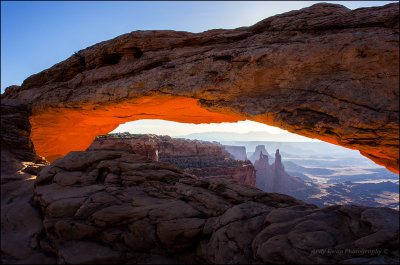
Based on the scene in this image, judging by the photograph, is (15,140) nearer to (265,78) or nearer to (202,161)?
(265,78)

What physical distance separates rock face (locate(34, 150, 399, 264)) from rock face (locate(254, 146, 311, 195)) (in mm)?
85911

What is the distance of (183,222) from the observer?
7133 mm

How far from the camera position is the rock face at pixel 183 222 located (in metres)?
5.28

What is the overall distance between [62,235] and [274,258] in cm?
682

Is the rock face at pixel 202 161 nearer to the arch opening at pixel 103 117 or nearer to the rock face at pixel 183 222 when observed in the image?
the arch opening at pixel 103 117

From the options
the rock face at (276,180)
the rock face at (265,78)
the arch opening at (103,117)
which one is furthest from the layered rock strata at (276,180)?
the rock face at (265,78)

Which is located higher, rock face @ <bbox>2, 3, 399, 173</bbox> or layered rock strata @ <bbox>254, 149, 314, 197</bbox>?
rock face @ <bbox>2, 3, 399, 173</bbox>

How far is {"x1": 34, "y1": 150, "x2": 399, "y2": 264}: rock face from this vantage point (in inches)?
208

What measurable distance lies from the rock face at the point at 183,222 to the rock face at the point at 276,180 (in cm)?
8591

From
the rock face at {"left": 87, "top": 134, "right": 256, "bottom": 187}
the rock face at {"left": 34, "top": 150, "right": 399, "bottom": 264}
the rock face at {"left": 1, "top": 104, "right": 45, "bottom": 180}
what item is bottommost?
the rock face at {"left": 87, "top": 134, "right": 256, "bottom": 187}

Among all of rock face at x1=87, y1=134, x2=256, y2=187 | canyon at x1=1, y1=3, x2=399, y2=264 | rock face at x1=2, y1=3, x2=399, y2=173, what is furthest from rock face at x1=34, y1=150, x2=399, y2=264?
rock face at x1=87, y1=134, x2=256, y2=187

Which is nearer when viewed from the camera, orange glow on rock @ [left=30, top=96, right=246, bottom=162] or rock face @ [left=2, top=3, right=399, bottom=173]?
rock face @ [left=2, top=3, right=399, bottom=173]

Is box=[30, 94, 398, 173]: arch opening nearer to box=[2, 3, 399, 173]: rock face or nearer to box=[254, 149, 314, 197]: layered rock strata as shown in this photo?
box=[2, 3, 399, 173]: rock face

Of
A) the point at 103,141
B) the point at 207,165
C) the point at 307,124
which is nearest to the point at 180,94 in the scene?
the point at 307,124
